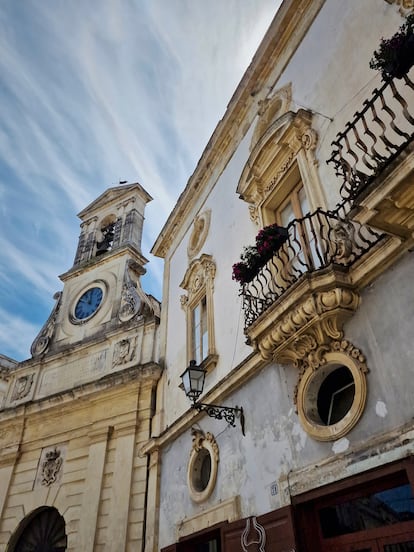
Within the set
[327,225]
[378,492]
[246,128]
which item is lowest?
[378,492]

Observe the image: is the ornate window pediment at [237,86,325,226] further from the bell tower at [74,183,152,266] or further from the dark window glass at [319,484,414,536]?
the bell tower at [74,183,152,266]

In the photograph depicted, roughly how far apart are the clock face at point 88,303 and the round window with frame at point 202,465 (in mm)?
6662

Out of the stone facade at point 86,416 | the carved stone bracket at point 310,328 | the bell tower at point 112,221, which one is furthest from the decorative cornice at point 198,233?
the carved stone bracket at point 310,328

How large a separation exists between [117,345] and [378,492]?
8.45m

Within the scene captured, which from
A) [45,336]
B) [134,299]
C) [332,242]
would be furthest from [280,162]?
[45,336]

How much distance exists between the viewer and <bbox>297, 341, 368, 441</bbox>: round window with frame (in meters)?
4.47

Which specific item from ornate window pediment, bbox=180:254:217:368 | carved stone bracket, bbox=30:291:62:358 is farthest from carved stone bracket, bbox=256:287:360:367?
carved stone bracket, bbox=30:291:62:358

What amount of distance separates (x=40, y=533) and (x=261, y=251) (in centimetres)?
856

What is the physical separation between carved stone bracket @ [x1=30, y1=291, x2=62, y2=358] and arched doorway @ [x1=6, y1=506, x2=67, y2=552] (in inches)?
170

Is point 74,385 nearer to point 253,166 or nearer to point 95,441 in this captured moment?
point 95,441

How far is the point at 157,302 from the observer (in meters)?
13.8

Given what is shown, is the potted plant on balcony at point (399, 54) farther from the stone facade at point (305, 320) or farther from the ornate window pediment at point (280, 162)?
the ornate window pediment at point (280, 162)

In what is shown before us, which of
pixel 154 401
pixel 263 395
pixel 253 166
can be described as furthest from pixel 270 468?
pixel 154 401

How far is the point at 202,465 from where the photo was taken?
25.0ft
